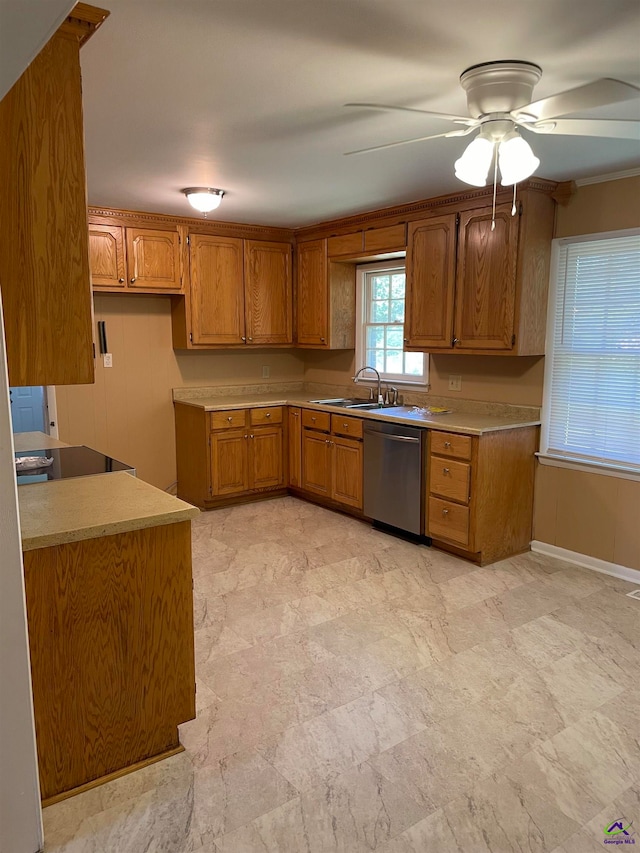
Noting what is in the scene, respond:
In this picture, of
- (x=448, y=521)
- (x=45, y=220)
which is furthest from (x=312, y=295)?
(x=45, y=220)

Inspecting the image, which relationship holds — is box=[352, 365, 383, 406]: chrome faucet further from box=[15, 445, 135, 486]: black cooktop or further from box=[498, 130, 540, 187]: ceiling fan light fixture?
box=[498, 130, 540, 187]: ceiling fan light fixture

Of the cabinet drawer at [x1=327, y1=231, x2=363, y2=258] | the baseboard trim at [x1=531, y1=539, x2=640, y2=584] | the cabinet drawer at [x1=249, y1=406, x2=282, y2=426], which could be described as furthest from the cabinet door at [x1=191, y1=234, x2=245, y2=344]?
the baseboard trim at [x1=531, y1=539, x2=640, y2=584]

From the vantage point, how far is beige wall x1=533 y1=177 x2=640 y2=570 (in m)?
3.58

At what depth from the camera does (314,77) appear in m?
2.18

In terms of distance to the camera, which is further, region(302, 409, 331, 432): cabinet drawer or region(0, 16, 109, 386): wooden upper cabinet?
region(302, 409, 331, 432): cabinet drawer

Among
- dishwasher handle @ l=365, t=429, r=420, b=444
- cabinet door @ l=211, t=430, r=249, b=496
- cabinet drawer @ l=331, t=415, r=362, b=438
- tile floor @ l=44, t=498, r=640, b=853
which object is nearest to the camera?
tile floor @ l=44, t=498, r=640, b=853

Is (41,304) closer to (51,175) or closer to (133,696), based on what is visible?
(51,175)

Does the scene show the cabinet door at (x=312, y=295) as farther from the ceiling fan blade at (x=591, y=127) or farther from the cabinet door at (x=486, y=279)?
the ceiling fan blade at (x=591, y=127)

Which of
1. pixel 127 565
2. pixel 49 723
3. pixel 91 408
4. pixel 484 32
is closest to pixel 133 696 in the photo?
pixel 49 723

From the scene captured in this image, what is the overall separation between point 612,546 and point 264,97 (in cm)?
318

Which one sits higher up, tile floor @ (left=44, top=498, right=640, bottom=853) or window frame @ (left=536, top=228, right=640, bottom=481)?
window frame @ (left=536, top=228, right=640, bottom=481)

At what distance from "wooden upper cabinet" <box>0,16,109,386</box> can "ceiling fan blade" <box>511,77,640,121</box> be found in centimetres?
143

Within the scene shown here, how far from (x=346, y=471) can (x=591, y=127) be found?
3110 mm

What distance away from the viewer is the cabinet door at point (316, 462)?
5.06 metres
